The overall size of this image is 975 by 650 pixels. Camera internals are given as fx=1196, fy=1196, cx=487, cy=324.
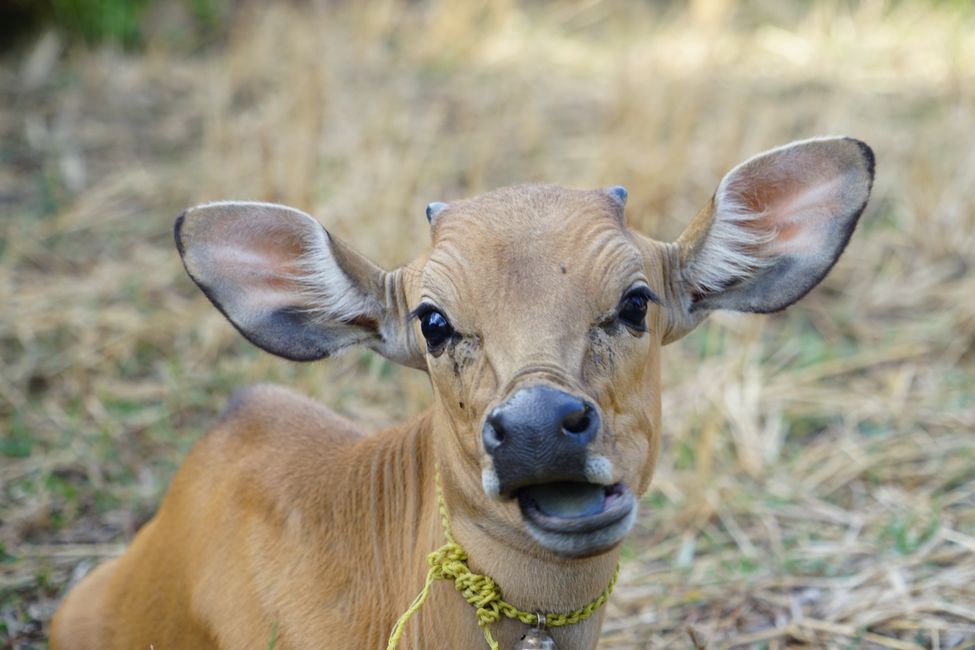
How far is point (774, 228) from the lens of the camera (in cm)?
409

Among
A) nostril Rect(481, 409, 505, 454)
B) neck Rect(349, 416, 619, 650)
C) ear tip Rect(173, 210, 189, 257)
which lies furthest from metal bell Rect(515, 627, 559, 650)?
ear tip Rect(173, 210, 189, 257)

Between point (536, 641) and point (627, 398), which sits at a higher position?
point (627, 398)

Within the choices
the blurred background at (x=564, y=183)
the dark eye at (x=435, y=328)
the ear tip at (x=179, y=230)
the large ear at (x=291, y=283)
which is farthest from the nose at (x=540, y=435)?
the blurred background at (x=564, y=183)

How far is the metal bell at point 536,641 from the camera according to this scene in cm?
356

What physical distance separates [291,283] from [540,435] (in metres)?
1.36

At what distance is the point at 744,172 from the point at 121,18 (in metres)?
9.75

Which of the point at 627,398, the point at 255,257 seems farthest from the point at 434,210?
the point at 627,398

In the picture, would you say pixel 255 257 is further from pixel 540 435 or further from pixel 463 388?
pixel 540 435

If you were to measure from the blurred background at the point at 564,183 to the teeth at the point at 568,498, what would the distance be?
1.44 meters

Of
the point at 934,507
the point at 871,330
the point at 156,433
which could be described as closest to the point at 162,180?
the point at 156,433

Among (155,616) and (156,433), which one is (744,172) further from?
(156,433)

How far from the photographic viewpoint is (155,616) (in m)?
4.48

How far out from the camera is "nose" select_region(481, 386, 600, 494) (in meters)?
3.04

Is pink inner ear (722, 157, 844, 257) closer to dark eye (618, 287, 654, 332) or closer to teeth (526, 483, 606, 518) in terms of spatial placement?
dark eye (618, 287, 654, 332)
